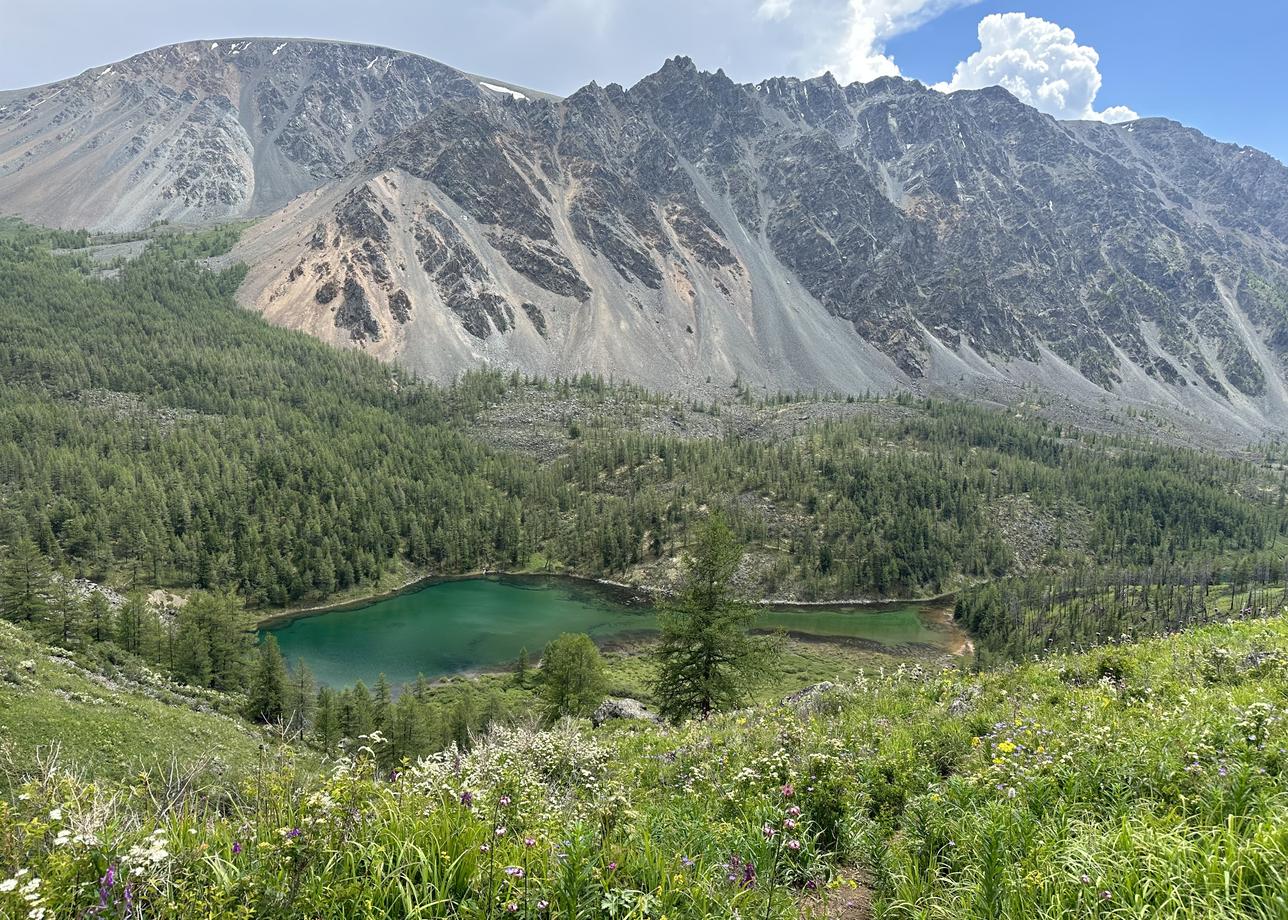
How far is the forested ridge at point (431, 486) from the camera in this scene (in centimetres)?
10550

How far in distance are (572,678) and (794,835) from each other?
45.5m

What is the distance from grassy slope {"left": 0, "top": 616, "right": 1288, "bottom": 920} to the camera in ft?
13.7

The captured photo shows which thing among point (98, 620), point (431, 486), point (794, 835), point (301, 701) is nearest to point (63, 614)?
point (98, 620)

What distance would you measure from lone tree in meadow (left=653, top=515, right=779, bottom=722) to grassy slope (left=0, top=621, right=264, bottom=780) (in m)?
17.4

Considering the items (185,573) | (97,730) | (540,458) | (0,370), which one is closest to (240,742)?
(97,730)

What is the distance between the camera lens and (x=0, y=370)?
147 meters

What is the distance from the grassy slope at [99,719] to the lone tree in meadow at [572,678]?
2081cm

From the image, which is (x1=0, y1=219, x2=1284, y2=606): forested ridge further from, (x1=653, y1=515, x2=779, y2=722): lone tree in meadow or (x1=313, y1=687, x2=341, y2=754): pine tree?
(x1=653, y1=515, x2=779, y2=722): lone tree in meadow

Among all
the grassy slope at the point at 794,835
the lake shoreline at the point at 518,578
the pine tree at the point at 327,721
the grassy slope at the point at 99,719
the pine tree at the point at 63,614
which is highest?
the grassy slope at the point at 794,835

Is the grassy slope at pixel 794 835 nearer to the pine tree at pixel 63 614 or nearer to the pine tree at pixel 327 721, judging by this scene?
the pine tree at pixel 327 721

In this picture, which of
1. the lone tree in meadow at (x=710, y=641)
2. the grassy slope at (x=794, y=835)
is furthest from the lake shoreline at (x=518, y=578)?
the grassy slope at (x=794, y=835)

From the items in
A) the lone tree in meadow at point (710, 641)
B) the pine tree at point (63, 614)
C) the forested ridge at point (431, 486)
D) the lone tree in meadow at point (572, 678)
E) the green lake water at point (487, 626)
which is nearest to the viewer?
the lone tree in meadow at point (710, 641)

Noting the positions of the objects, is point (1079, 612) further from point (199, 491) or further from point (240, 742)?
point (199, 491)

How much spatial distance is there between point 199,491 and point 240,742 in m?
107
